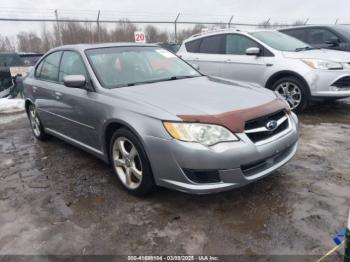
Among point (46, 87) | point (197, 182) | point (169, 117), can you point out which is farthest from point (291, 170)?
point (46, 87)

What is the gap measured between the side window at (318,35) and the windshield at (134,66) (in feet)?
17.8

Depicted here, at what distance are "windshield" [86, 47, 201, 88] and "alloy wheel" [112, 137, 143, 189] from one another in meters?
0.69

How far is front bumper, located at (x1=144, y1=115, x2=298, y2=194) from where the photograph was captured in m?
2.83

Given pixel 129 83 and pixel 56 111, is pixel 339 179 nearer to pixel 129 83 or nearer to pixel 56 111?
pixel 129 83

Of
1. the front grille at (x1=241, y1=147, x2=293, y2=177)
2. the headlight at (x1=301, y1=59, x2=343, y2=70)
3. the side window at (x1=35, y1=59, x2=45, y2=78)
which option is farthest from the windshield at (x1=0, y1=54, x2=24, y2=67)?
the front grille at (x1=241, y1=147, x2=293, y2=177)

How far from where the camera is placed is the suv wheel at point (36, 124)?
5.47m

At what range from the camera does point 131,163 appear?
3410mm

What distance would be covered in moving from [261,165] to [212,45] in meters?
4.91

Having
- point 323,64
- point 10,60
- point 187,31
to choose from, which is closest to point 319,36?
point 323,64

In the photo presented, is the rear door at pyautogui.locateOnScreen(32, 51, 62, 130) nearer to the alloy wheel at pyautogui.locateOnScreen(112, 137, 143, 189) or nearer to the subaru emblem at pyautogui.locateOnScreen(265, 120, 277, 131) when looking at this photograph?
the alloy wheel at pyautogui.locateOnScreen(112, 137, 143, 189)

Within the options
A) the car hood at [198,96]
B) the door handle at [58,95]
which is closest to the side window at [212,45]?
the car hood at [198,96]

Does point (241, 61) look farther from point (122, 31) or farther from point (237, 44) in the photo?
point (122, 31)

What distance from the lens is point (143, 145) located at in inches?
123

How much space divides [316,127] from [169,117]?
3.54m
